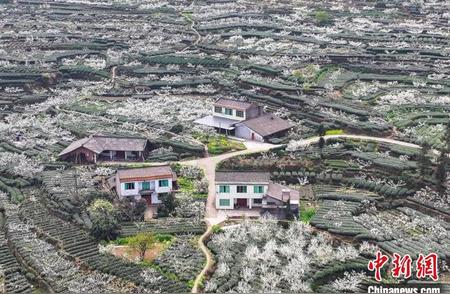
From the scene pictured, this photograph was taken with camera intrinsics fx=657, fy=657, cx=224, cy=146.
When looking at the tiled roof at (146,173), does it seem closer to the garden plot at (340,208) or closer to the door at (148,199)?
the door at (148,199)

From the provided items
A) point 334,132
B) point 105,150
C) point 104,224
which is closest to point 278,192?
point 104,224

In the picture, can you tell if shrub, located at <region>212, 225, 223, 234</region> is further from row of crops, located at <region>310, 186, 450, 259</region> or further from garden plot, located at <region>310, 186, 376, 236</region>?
row of crops, located at <region>310, 186, 450, 259</region>

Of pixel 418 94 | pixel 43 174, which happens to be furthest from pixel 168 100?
pixel 418 94

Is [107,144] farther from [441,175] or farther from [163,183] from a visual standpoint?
[441,175]

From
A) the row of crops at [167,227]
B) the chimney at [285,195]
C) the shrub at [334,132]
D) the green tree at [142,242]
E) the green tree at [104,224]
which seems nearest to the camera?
the green tree at [142,242]

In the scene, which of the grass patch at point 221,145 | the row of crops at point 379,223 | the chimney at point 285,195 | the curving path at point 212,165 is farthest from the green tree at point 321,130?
the chimney at point 285,195

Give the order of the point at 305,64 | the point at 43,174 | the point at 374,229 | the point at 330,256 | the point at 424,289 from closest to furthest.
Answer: the point at 424,289 → the point at 330,256 → the point at 374,229 → the point at 43,174 → the point at 305,64

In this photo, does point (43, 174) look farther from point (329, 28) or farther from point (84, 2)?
point (84, 2)
